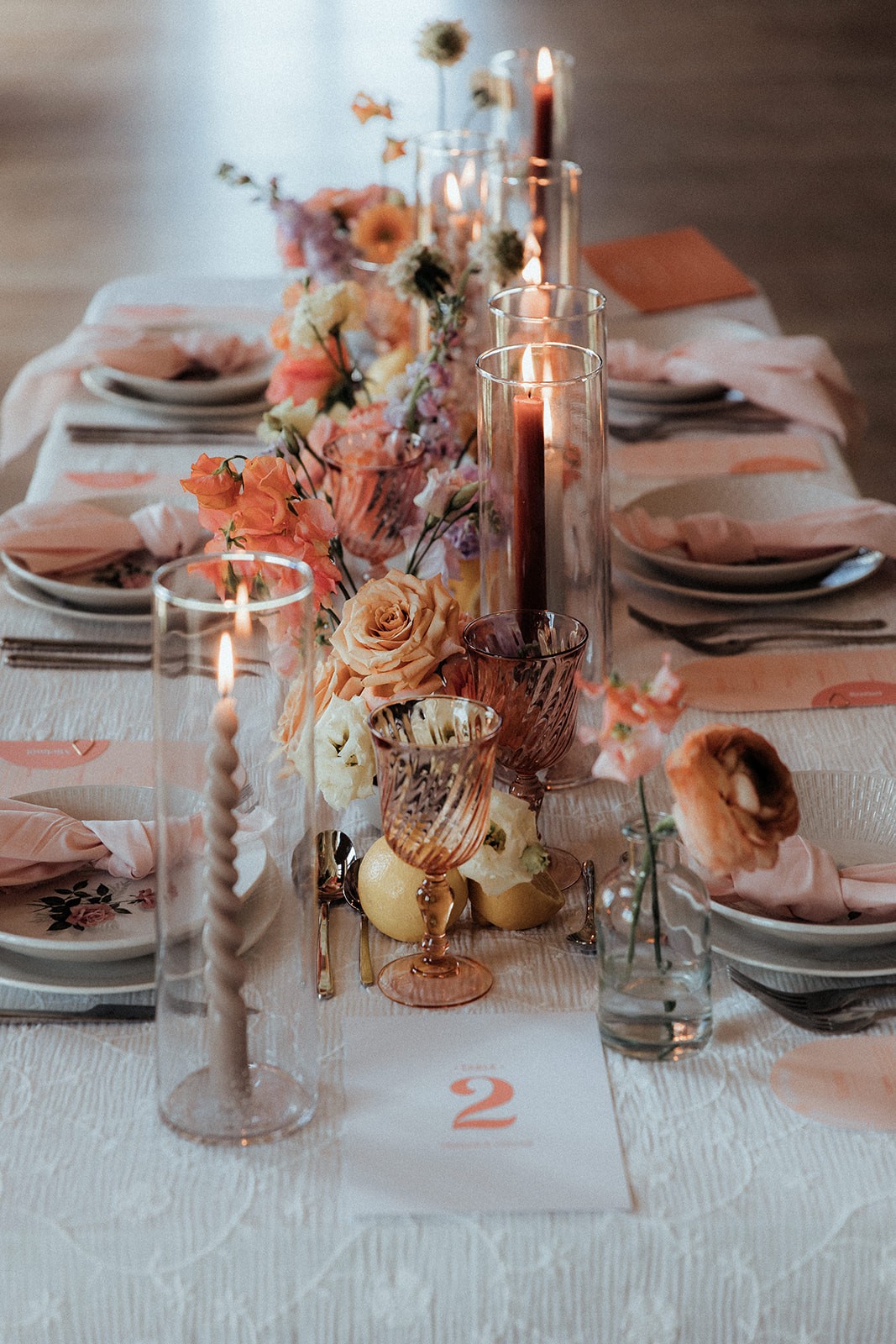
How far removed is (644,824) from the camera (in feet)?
2.61

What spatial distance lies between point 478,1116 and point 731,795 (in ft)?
0.72

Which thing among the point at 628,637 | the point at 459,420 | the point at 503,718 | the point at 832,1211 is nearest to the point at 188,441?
the point at 459,420

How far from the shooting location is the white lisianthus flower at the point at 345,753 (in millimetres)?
984

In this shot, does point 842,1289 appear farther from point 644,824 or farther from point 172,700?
point 172,700

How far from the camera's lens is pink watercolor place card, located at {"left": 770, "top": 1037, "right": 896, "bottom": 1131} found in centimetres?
80

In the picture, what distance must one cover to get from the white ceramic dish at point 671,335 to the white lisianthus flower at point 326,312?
0.46 m

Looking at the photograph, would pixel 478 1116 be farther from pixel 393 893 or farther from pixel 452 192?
pixel 452 192

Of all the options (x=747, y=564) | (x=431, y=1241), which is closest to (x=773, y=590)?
(x=747, y=564)

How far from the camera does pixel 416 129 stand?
5824mm

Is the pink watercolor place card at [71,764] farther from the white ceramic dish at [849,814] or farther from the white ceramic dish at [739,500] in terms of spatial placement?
the white ceramic dish at [739,500]

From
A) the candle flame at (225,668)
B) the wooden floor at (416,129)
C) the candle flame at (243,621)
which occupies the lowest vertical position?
the wooden floor at (416,129)

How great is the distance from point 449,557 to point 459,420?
513mm

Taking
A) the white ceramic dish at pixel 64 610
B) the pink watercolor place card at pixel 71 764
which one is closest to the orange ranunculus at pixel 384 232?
the white ceramic dish at pixel 64 610

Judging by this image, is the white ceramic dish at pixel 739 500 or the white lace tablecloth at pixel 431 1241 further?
the white ceramic dish at pixel 739 500
